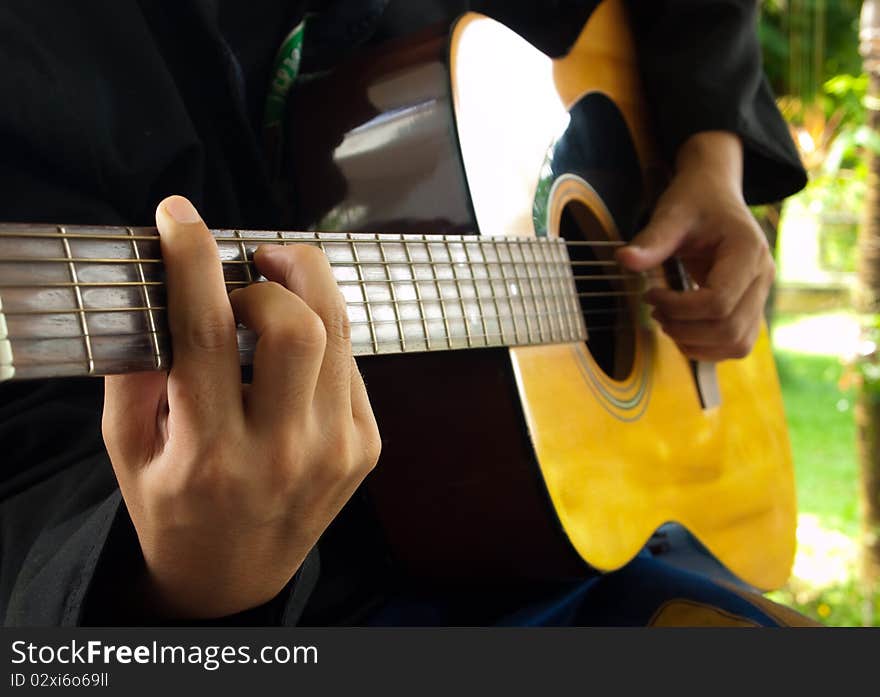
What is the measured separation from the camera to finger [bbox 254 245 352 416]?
58cm

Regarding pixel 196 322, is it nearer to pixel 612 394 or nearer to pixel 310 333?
pixel 310 333

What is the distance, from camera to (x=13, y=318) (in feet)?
1.54

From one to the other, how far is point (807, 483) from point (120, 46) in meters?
3.41

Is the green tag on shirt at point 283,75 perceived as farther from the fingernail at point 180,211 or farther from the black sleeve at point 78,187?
the fingernail at point 180,211

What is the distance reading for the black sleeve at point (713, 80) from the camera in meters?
1.29

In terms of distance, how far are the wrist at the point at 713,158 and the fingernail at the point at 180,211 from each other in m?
0.87

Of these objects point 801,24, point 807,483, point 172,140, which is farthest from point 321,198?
point 807,483

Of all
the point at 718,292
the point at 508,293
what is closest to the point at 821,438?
the point at 718,292

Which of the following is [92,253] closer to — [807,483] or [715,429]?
[715,429]

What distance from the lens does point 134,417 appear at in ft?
1.85

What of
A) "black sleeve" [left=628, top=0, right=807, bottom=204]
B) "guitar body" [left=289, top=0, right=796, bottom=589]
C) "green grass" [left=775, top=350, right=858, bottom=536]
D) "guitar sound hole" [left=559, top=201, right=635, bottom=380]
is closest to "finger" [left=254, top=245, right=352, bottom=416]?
"guitar body" [left=289, top=0, right=796, bottom=589]

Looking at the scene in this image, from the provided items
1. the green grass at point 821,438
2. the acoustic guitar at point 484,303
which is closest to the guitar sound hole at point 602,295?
the acoustic guitar at point 484,303

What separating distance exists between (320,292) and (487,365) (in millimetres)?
273

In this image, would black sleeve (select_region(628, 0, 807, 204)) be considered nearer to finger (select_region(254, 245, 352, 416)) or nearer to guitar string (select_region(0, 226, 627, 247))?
guitar string (select_region(0, 226, 627, 247))
